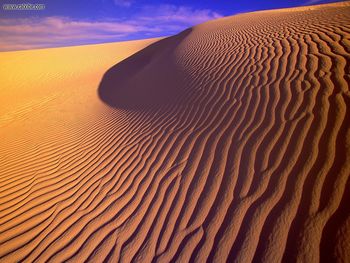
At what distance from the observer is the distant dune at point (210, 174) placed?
6.54ft

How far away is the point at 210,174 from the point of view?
9.22 ft

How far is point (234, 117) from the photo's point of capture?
3562 millimetres

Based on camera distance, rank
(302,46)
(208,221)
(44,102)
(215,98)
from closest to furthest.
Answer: (208,221) → (215,98) → (302,46) → (44,102)

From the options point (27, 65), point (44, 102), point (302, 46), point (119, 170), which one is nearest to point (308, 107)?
point (302, 46)

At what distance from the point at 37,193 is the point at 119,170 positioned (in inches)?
58.5

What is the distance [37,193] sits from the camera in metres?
3.62

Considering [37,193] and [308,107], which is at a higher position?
[308,107]

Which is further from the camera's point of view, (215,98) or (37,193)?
(215,98)

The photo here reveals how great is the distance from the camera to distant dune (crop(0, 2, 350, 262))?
6.54 ft

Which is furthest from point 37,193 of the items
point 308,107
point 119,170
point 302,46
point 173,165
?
point 302,46

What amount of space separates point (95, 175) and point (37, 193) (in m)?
1.03

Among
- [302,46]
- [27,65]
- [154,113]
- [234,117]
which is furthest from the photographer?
Answer: [27,65]

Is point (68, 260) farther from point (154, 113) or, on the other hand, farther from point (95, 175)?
A: point (154, 113)

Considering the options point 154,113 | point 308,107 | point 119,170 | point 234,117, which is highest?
point 308,107
